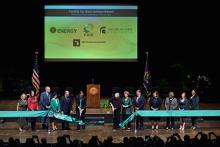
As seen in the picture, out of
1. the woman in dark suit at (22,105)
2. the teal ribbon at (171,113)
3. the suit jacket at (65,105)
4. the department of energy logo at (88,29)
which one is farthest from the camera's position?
the department of energy logo at (88,29)

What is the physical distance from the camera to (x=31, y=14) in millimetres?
25281

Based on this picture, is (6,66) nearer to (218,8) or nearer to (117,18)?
(117,18)

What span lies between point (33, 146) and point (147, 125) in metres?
12.4

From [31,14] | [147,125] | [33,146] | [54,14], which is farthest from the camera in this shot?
[31,14]

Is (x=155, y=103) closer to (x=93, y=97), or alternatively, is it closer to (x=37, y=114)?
(x=37, y=114)

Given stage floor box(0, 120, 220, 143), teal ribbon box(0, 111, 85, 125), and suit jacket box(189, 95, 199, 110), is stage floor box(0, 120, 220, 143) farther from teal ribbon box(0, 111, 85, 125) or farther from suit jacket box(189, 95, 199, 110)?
suit jacket box(189, 95, 199, 110)

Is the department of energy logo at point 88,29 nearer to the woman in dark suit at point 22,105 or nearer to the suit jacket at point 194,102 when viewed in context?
the woman in dark suit at point 22,105

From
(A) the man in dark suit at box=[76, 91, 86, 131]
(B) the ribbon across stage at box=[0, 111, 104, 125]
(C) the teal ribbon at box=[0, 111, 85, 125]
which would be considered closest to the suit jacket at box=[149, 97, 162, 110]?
(A) the man in dark suit at box=[76, 91, 86, 131]

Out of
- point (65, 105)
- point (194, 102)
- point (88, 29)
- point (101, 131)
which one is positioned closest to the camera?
point (101, 131)

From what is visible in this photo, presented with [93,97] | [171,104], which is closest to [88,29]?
[93,97]

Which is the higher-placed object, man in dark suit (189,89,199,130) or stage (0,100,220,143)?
man in dark suit (189,89,199,130)

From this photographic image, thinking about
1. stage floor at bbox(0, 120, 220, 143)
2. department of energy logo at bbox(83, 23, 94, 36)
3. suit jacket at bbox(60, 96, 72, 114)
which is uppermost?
department of energy logo at bbox(83, 23, 94, 36)

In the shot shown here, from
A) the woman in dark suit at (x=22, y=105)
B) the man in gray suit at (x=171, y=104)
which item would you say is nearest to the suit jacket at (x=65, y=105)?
the woman in dark suit at (x=22, y=105)

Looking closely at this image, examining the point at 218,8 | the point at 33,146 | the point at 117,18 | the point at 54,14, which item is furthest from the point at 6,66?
the point at 33,146
